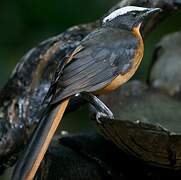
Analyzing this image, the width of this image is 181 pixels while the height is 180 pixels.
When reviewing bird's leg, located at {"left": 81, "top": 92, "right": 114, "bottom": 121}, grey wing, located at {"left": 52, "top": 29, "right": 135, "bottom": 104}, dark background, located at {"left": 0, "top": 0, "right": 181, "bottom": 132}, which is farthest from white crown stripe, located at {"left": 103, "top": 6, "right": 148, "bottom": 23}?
dark background, located at {"left": 0, "top": 0, "right": 181, "bottom": 132}

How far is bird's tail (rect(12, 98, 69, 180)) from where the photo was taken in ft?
12.1

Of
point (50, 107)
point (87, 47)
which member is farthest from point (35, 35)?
point (50, 107)

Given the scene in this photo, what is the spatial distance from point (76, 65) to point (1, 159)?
31.3 inches

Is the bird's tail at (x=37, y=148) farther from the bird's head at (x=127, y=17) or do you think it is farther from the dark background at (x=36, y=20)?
the dark background at (x=36, y=20)

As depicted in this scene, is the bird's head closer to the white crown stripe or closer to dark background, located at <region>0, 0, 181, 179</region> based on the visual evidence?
the white crown stripe

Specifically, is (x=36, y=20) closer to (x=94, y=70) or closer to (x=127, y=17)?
(x=127, y=17)

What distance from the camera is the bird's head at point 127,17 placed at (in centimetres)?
487

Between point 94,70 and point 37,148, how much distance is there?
0.74 metres

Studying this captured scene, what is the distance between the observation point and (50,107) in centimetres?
396

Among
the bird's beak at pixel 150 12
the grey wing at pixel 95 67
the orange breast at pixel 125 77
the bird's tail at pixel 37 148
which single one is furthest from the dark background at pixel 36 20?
the bird's tail at pixel 37 148

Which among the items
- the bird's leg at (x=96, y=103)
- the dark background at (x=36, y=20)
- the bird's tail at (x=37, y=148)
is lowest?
the dark background at (x=36, y=20)

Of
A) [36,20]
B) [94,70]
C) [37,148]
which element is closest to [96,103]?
[94,70]

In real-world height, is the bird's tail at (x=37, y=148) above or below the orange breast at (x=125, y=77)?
above

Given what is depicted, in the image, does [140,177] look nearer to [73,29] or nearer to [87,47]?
[87,47]
